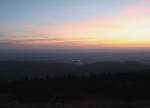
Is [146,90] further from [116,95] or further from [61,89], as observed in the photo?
[61,89]

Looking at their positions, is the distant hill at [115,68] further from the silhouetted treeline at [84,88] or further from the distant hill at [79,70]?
the silhouetted treeline at [84,88]

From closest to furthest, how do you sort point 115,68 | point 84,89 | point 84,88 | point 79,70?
point 84,89 → point 84,88 → point 115,68 → point 79,70

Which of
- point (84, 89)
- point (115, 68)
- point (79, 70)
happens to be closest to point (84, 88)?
point (84, 89)

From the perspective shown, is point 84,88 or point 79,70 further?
point 79,70

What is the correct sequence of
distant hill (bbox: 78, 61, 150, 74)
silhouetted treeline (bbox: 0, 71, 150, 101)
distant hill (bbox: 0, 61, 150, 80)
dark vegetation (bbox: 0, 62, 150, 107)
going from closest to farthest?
dark vegetation (bbox: 0, 62, 150, 107), silhouetted treeline (bbox: 0, 71, 150, 101), distant hill (bbox: 0, 61, 150, 80), distant hill (bbox: 78, 61, 150, 74)

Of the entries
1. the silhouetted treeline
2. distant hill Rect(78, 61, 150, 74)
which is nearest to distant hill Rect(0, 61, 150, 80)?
distant hill Rect(78, 61, 150, 74)

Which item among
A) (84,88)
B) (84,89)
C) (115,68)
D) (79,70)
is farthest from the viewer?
(79,70)

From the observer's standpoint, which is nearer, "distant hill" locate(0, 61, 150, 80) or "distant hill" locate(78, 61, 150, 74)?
"distant hill" locate(0, 61, 150, 80)

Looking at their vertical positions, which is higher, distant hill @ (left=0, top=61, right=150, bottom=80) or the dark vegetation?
the dark vegetation

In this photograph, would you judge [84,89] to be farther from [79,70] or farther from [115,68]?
[79,70]

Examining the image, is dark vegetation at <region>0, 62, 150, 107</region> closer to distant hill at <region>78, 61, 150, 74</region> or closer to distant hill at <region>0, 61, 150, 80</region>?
distant hill at <region>0, 61, 150, 80</region>

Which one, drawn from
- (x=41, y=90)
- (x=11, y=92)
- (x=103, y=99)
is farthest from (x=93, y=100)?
(x=11, y=92)

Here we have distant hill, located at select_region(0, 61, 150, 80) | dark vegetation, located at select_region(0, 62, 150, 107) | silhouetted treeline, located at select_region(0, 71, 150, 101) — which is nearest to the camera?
dark vegetation, located at select_region(0, 62, 150, 107)

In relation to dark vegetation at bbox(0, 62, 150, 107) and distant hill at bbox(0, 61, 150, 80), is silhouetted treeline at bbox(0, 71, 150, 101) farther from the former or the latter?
distant hill at bbox(0, 61, 150, 80)
